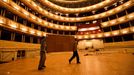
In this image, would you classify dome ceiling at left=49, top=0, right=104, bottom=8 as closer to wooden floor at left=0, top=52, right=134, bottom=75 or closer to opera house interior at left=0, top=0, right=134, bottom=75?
opera house interior at left=0, top=0, right=134, bottom=75

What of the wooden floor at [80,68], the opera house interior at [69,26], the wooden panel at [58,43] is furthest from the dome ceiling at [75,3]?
the wooden floor at [80,68]

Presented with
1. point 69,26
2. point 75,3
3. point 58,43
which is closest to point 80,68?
point 58,43

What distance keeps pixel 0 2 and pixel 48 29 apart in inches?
549

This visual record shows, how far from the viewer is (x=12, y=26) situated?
15.4 metres

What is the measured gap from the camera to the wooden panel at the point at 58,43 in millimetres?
23470

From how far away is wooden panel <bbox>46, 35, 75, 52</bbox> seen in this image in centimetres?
2347

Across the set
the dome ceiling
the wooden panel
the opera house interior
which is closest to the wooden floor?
the opera house interior

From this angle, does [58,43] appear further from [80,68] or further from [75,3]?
[80,68]

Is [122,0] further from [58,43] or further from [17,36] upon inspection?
[17,36]

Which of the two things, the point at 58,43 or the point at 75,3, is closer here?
the point at 58,43

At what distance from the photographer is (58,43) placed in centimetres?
2447

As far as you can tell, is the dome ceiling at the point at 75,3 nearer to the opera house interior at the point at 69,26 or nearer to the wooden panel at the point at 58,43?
the opera house interior at the point at 69,26

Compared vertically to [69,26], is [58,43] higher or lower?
lower

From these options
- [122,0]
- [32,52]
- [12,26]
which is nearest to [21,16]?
[12,26]
